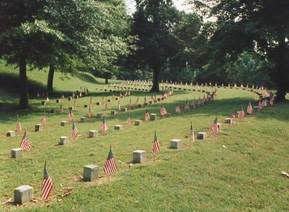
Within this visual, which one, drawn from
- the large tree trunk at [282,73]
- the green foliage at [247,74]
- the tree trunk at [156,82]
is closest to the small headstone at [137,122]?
the large tree trunk at [282,73]

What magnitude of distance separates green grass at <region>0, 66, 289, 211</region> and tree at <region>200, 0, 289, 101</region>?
11.2 meters

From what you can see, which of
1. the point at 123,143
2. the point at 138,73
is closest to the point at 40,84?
the point at 123,143

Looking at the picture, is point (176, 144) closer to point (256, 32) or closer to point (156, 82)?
point (256, 32)

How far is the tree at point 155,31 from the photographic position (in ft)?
161

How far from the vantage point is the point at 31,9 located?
28.0 meters

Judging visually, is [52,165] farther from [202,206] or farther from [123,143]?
[202,206]

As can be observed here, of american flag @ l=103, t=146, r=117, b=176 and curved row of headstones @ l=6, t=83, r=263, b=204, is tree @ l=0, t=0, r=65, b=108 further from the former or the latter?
american flag @ l=103, t=146, r=117, b=176

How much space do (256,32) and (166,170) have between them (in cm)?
1947

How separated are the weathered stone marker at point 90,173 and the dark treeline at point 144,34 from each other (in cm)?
1400

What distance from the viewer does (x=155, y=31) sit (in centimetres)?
4922

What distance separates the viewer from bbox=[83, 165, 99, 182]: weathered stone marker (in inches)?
520

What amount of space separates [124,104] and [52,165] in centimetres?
1941

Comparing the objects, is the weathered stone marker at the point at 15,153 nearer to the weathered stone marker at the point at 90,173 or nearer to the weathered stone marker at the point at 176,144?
the weathered stone marker at the point at 90,173

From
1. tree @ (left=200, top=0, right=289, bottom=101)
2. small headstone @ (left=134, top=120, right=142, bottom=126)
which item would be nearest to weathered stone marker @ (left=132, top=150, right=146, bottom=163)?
small headstone @ (left=134, top=120, right=142, bottom=126)
